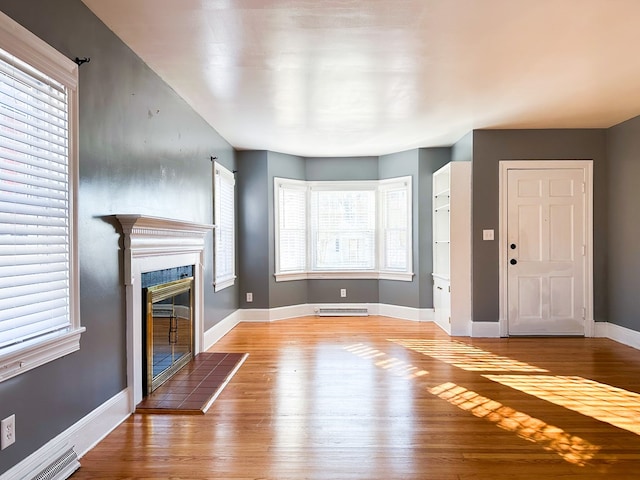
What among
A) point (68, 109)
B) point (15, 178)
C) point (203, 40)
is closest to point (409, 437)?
point (15, 178)

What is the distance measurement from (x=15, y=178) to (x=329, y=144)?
451 centimetres

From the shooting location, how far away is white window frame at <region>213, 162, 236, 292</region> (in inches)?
209

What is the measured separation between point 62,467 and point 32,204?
1.30 meters

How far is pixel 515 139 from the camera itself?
17.4 feet

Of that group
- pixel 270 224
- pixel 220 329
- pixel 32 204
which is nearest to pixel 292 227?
pixel 270 224

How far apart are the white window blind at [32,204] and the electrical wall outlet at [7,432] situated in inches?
12.9

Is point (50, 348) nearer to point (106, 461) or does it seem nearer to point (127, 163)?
point (106, 461)

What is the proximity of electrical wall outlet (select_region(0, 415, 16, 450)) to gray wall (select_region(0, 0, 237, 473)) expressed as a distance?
0.12 ft

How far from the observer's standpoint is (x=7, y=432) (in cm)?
188

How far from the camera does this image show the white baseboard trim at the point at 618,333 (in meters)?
4.80

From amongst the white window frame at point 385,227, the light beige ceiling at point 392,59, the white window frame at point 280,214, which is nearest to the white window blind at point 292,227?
the white window frame at point 280,214

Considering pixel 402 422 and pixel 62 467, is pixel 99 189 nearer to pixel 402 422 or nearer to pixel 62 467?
pixel 62 467

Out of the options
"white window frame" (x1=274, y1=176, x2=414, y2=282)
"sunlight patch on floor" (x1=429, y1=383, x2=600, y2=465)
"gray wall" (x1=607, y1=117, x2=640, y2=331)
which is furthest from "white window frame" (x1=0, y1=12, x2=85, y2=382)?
"gray wall" (x1=607, y1=117, x2=640, y2=331)

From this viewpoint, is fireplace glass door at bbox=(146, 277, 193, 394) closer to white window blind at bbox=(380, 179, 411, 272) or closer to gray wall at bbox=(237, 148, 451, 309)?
gray wall at bbox=(237, 148, 451, 309)
